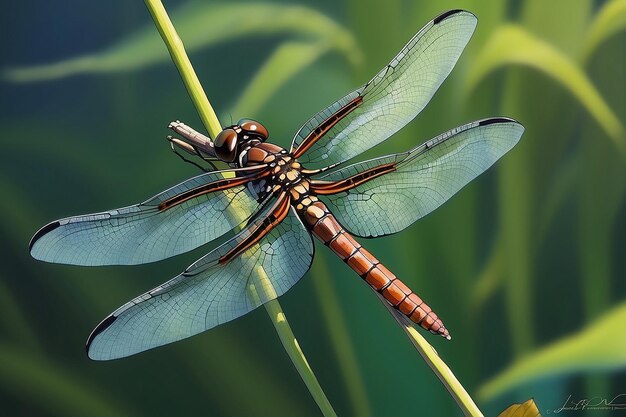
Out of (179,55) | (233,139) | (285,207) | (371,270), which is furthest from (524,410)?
(179,55)

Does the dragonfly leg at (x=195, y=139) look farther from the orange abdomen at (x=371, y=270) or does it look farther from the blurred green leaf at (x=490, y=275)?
the blurred green leaf at (x=490, y=275)

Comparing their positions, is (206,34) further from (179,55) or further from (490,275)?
(490,275)

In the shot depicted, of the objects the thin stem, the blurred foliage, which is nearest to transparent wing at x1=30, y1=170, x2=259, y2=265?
the thin stem

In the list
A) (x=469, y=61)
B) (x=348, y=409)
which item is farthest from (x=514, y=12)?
(x=348, y=409)

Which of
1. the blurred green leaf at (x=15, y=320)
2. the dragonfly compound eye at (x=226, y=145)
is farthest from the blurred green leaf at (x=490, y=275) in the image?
the blurred green leaf at (x=15, y=320)

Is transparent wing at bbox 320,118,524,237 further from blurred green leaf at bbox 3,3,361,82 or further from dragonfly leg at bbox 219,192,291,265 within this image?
blurred green leaf at bbox 3,3,361,82

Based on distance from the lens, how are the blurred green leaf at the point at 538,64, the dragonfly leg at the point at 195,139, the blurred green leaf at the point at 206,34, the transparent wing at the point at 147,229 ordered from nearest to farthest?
1. the transparent wing at the point at 147,229
2. the dragonfly leg at the point at 195,139
3. the blurred green leaf at the point at 206,34
4. the blurred green leaf at the point at 538,64
